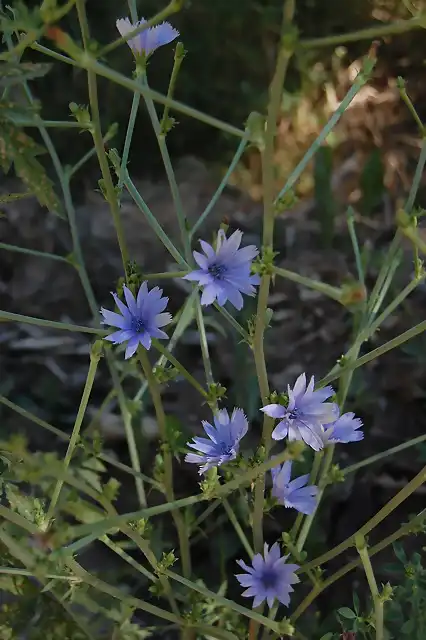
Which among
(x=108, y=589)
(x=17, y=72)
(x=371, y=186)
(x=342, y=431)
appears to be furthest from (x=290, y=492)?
(x=371, y=186)

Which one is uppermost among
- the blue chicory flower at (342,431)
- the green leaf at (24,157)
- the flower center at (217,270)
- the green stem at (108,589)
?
the green leaf at (24,157)

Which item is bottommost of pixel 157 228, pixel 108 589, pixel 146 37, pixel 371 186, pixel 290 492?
pixel 108 589

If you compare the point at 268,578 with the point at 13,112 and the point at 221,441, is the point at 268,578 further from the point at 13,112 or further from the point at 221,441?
the point at 13,112

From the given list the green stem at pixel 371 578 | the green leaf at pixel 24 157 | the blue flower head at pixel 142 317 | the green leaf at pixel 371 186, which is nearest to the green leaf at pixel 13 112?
the green leaf at pixel 24 157

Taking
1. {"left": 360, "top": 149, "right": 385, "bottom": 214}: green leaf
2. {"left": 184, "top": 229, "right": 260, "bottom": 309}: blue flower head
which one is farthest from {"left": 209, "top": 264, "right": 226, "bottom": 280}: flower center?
{"left": 360, "top": 149, "right": 385, "bottom": 214}: green leaf

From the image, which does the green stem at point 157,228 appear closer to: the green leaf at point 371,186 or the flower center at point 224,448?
the flower center at point 224,448

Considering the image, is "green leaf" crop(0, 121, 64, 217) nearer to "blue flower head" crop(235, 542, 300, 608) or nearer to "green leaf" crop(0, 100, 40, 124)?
"green leaf" crop(0, 100, 40, 124)
